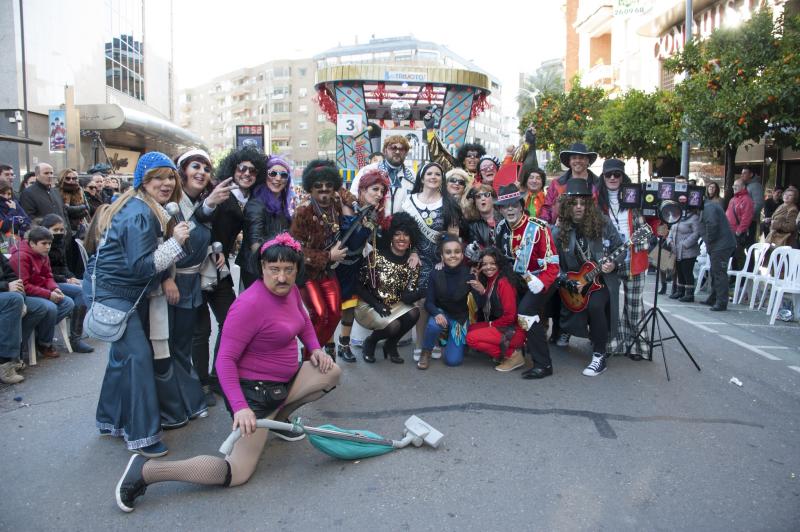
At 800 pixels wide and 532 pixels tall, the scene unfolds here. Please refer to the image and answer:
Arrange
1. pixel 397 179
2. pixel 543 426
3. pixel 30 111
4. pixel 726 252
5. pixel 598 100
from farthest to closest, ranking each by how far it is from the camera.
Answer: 1. pixel 598 100
2. pixel 30 111
3. pixel 726 252
4. pixel 397 179
5. pixel 543 426

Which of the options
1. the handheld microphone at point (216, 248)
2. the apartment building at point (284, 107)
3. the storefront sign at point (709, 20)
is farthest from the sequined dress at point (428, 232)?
the apartment building at point (284, 107)

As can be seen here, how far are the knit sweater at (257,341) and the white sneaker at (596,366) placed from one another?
2841 millimetres

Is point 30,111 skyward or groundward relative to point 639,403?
skyward

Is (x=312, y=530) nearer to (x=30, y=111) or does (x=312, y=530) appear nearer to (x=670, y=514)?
(x=670, y=514)

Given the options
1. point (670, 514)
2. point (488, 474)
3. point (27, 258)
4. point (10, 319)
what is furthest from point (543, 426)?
point (27, 258)

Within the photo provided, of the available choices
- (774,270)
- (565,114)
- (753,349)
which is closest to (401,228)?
(753,349)

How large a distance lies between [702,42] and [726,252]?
4.29 m

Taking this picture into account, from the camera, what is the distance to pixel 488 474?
351cm

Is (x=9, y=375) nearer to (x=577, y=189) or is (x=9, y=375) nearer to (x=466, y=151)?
(x=577, y=189)

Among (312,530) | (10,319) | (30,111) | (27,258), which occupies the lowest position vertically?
(312,530)

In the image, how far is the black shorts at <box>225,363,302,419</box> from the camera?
346 cm

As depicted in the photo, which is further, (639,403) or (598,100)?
(598,100)

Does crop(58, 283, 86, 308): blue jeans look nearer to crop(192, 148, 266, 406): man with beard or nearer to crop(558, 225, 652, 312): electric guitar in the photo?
crop(192, 148, 266, 406): man with beard

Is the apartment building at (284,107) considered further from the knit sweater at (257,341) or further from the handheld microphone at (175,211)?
the knit sweater at (257,341)
